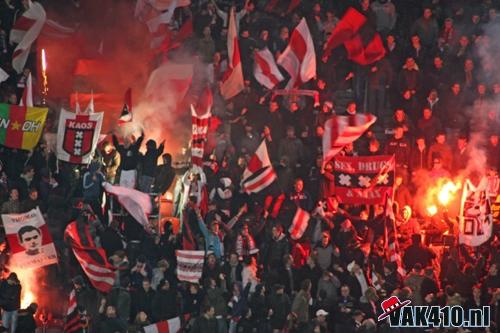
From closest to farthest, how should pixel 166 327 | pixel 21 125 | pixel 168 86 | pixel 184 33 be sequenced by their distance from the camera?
pixel 166 327, pixel 21 125, pixel 168 86, pixel 184 33

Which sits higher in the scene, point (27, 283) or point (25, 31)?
point (25, 31)

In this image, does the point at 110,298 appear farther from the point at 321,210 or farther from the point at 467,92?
the point at 467,92

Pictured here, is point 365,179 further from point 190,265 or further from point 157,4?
point 157,4

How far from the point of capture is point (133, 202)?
2134cm

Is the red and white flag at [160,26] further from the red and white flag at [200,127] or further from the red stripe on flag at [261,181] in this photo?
the red stripe on flag at [261,181]

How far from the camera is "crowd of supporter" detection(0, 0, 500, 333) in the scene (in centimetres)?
2020

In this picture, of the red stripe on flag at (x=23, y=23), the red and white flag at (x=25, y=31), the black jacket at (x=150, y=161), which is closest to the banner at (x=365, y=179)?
the black jacket at (x=150, y=161)

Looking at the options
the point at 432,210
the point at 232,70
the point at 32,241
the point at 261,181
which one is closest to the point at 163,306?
the point at 32,241

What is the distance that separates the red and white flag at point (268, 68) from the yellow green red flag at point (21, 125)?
4.03 metres

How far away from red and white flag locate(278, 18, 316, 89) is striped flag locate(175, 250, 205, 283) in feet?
13.7

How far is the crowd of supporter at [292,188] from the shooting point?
20203 millimetres

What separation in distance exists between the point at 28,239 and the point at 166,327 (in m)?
2.70

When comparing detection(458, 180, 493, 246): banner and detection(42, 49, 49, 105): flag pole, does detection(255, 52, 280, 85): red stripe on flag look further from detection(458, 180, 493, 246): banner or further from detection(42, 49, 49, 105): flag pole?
detection(458, 180, 493, 246): banner

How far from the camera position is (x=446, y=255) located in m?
21.0
